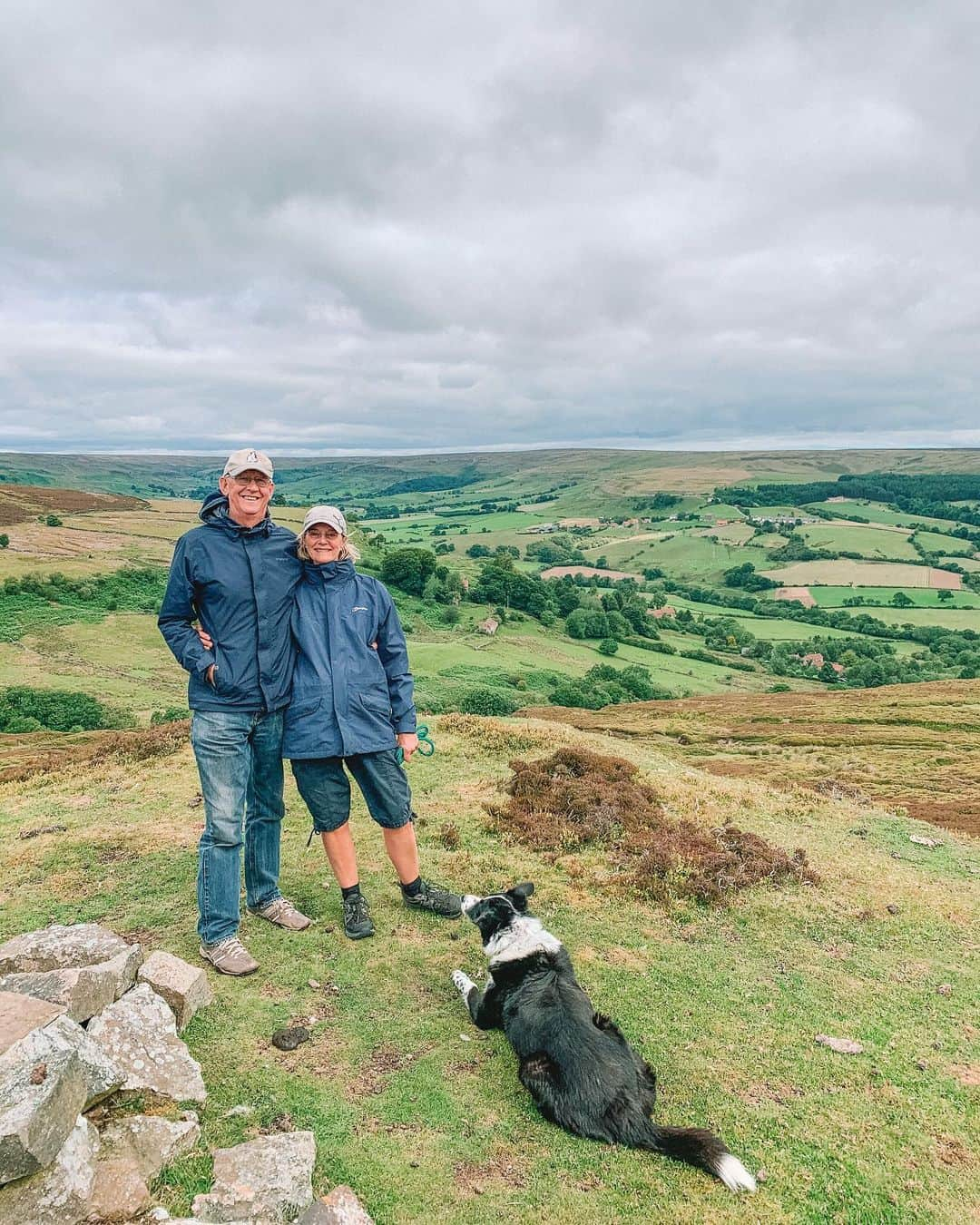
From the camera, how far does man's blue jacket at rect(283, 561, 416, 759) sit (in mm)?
6066

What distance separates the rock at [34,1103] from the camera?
317cm

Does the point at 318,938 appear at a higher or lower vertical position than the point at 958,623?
higher

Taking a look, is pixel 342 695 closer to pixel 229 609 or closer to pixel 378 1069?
pixel 229 609

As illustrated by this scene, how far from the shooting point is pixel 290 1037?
5195 millimetres

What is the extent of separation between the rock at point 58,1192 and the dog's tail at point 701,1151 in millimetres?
3229

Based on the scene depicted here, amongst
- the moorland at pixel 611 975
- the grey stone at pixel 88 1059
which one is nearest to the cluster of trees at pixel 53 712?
the moorland at pixel 611 975

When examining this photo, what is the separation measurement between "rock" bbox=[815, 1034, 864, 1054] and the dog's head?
8.81 feet

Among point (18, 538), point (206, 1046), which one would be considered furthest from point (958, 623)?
point (18, 538)

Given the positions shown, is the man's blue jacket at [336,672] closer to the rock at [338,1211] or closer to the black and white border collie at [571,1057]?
the black and white border collie at [571,1057]

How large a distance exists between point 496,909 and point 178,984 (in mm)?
2668

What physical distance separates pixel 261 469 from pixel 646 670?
199ft

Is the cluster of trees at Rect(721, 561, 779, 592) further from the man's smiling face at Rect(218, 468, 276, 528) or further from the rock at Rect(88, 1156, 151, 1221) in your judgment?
the rock at Rect(88, 1156, 151, 1221)

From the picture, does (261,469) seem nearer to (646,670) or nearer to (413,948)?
(413,948)

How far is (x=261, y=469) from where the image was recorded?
231 inches
